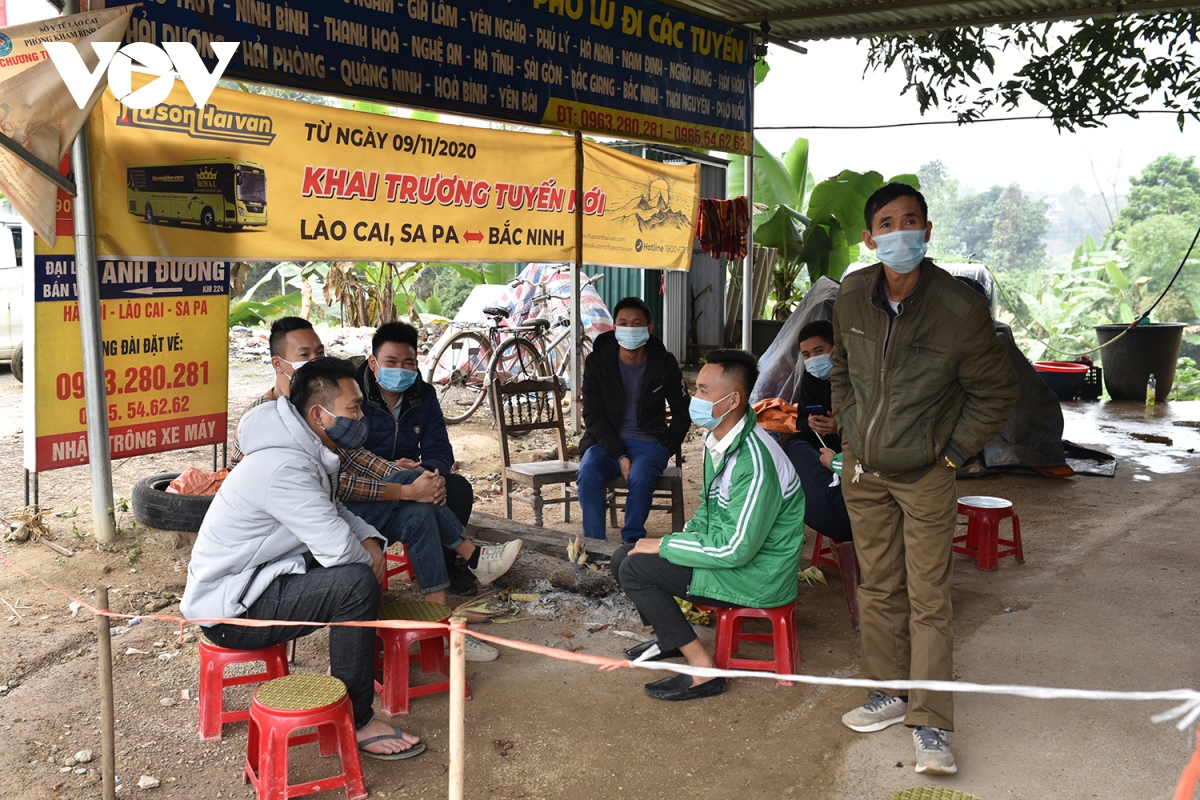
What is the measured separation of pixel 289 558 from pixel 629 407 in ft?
8.75

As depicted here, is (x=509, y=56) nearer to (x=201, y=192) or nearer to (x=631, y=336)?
(x=631, y=336)

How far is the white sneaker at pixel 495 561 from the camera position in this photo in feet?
14.4

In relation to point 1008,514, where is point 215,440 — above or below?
above


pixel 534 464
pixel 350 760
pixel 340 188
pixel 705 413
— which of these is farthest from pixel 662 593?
pixel 340 188

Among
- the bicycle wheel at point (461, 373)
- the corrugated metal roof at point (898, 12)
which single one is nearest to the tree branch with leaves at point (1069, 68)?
the corrugated metal roof at point (898, 12)

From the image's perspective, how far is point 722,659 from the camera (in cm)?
379

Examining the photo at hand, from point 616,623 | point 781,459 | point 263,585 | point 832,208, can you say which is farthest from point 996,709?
point 832,208

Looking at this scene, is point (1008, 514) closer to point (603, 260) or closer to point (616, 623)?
point (616, 623)

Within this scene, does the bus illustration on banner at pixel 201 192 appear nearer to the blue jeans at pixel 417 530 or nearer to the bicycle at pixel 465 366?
the blue jeans at pixel 417 530

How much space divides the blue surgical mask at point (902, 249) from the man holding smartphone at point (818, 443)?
4.10 ft

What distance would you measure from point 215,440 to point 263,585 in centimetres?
252

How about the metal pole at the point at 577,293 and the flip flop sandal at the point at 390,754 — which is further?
the metal pole at the point at 577,293

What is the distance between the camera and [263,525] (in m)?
3.15
